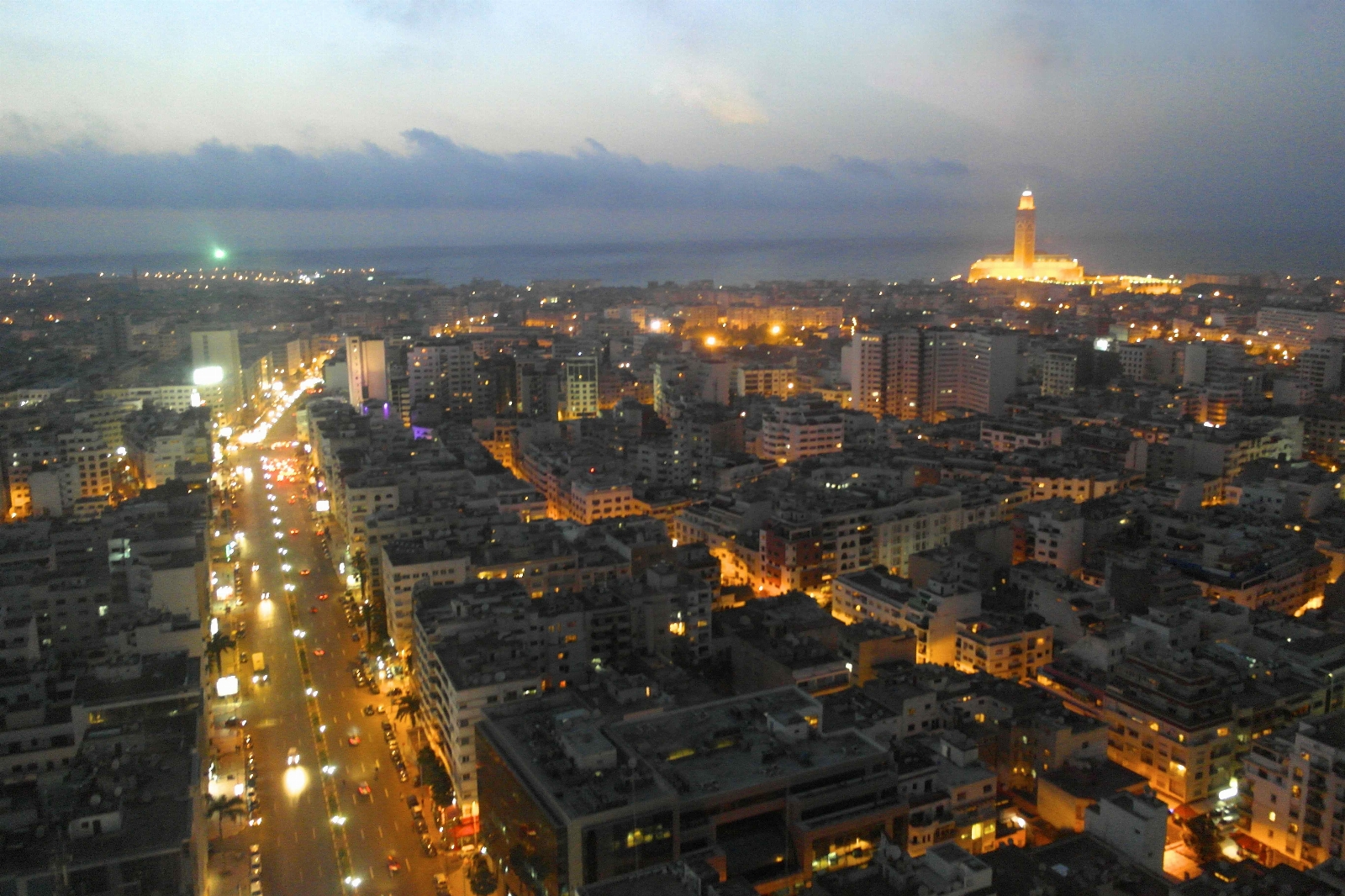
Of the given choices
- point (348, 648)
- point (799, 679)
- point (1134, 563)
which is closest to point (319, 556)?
point (348, 648)

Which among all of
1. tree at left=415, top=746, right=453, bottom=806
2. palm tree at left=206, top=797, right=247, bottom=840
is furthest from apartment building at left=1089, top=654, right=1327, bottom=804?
palm tree at left=206, top=797, right=247, bottom=840

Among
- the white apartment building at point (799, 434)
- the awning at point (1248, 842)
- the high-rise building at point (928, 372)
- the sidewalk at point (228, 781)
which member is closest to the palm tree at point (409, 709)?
the sidewalk at point (228, 781)

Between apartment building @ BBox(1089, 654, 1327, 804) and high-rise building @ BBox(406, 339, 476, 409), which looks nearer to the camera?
apartment building @ BBox(1089, 654, 1327, 804)

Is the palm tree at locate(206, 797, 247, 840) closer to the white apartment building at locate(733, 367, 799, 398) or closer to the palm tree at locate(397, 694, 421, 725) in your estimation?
the palm tree at locate(397, 694, 421, 725)

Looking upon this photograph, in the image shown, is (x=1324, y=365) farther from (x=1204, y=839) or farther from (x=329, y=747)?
(x=329, y=747)

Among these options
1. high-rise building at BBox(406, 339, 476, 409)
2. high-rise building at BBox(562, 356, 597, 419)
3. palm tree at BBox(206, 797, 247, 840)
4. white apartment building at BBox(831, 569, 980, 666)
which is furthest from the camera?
high-rise building at BBox(406, 339, 476, 409)

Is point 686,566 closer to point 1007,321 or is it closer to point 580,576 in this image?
point 580,576
